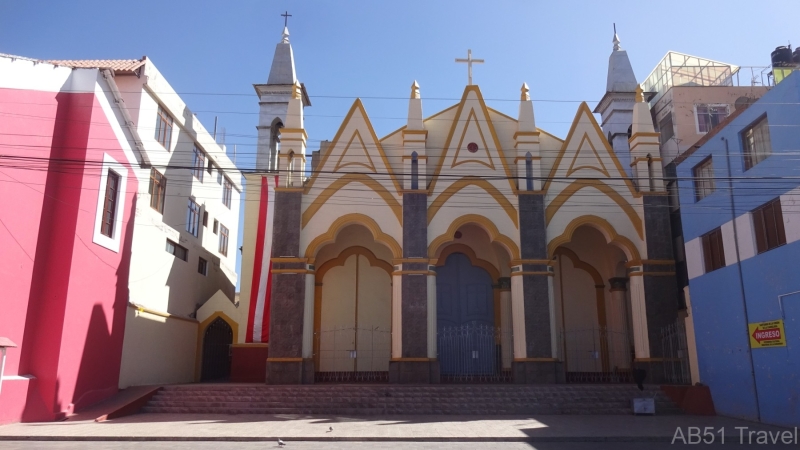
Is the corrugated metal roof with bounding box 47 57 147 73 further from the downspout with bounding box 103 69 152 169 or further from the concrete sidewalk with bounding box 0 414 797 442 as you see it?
the concrete sidewalk with bounding box 0 414 797 442

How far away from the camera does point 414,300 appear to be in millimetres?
17453

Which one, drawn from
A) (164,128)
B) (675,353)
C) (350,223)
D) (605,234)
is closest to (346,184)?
(350,223)

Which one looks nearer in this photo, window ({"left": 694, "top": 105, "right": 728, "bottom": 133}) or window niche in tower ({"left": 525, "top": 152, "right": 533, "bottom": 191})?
window niche in tower ({"left": 525, "top": 152, "right": 533, "bottom": 191})

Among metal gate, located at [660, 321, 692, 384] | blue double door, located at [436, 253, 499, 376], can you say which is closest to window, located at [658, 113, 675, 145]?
metal gate, located at [660, 321, 692, 384]

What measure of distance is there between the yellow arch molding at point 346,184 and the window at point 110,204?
4.95m

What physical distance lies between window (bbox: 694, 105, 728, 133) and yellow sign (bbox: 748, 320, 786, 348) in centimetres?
991

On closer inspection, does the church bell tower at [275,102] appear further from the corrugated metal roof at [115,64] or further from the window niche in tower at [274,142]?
the corrugated metal roof at [115,64]

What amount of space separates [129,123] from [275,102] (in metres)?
6.36

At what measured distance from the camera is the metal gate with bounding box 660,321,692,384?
17000mm

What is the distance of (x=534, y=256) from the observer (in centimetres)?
1792

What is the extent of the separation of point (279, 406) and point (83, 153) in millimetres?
7426

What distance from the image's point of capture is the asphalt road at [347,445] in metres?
10.5

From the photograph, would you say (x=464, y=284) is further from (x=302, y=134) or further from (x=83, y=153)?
(x=83, y=153)

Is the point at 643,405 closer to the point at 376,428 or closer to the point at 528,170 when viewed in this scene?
the point at 376,428
